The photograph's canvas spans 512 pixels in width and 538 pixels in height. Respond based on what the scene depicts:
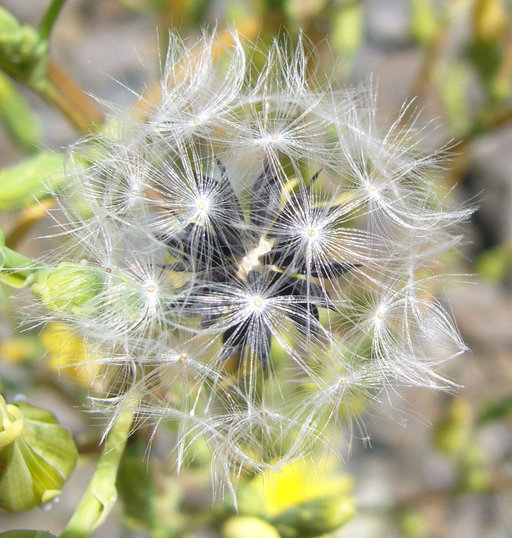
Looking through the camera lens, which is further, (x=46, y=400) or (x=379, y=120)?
(x=46, y=400)

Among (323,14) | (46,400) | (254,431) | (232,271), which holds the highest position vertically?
(323,14)

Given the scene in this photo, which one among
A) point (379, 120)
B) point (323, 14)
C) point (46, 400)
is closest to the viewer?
point (379, 120)

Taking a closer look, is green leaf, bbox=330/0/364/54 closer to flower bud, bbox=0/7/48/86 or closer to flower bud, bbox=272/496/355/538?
A: flower bud, bbox=0/7/48/86

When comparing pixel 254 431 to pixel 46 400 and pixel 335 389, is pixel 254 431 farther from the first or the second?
pixel 46 400

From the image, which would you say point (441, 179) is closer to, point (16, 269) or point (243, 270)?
point (243, 270)

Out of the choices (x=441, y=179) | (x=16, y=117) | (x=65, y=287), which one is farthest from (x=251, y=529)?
(x=16, y=117)

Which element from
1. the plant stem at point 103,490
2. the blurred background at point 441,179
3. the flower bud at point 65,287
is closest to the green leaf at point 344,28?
the blurred background at point 441,179

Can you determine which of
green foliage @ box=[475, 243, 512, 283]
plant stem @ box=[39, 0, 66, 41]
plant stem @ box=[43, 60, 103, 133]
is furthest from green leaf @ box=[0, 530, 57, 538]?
green foliage @ box=[475, 243, 512, 283]

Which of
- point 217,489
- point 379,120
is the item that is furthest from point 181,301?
point 379,120
